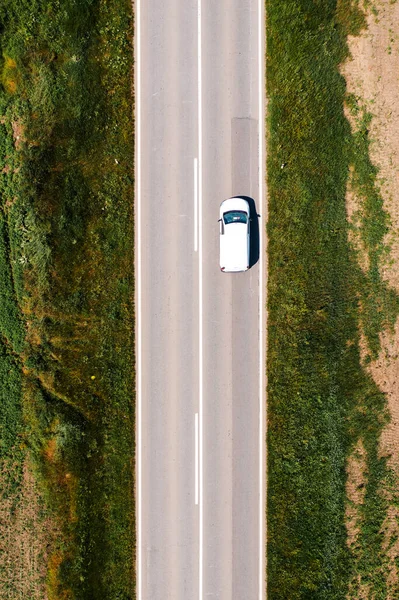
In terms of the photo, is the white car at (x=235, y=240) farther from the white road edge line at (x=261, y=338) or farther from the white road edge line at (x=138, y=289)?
the white road edge line at (x=138, y=289)

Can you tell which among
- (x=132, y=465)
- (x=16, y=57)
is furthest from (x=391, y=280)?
(x=16, y=57)

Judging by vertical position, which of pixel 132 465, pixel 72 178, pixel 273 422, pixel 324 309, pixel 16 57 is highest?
pixel 16 57

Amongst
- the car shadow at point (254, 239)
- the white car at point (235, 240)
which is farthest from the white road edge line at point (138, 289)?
the car shadow at point (254, 239)

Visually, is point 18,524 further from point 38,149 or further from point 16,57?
point 16,57

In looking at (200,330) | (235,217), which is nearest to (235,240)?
(235,217)

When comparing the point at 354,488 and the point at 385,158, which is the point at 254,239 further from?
the point at 354,488

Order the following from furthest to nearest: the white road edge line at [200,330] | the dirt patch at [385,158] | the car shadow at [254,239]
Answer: the car shadow at [254,239] < the white road edge line at [200,330] < the dirt patch at [385,158]
